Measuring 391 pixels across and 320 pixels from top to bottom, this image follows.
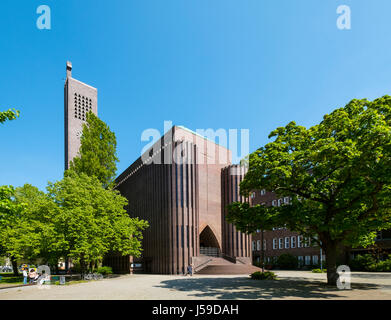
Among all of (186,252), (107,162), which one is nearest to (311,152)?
(186,252)

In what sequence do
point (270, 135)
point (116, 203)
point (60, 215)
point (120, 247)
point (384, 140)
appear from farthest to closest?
point (116, 203), point (120, 247), point (60, 215), point (270, 135), point (384, 140)

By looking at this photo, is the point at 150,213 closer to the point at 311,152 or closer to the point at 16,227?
the point at 16,227

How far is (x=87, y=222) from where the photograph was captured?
103 feet

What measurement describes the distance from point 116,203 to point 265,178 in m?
22.4

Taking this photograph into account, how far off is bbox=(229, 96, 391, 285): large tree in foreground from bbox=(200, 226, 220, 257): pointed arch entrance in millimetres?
26372

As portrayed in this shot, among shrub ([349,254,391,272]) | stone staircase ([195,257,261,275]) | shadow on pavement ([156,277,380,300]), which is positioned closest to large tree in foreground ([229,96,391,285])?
shadow on pavement ([156,277,380,300])

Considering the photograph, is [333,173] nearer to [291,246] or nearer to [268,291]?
[268,291]

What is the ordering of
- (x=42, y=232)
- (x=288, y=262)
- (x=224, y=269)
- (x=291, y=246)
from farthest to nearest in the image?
(x=291, y=246), (x=288, y=262), (x=224, y=269), (x=42, y=232)

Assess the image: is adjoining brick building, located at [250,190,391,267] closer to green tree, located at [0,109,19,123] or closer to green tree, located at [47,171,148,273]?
green tree, located at [47,171,148,273]

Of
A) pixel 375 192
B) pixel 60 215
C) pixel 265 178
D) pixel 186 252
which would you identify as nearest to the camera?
pixel 375 192

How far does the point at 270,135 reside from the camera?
76.2 ft

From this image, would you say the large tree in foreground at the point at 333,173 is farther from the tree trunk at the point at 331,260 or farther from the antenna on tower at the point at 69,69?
the antenna on tower at the point at 69,69

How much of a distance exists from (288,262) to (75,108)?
62838mm

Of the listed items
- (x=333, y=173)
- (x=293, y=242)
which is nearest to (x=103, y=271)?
(x=333, y=173)
